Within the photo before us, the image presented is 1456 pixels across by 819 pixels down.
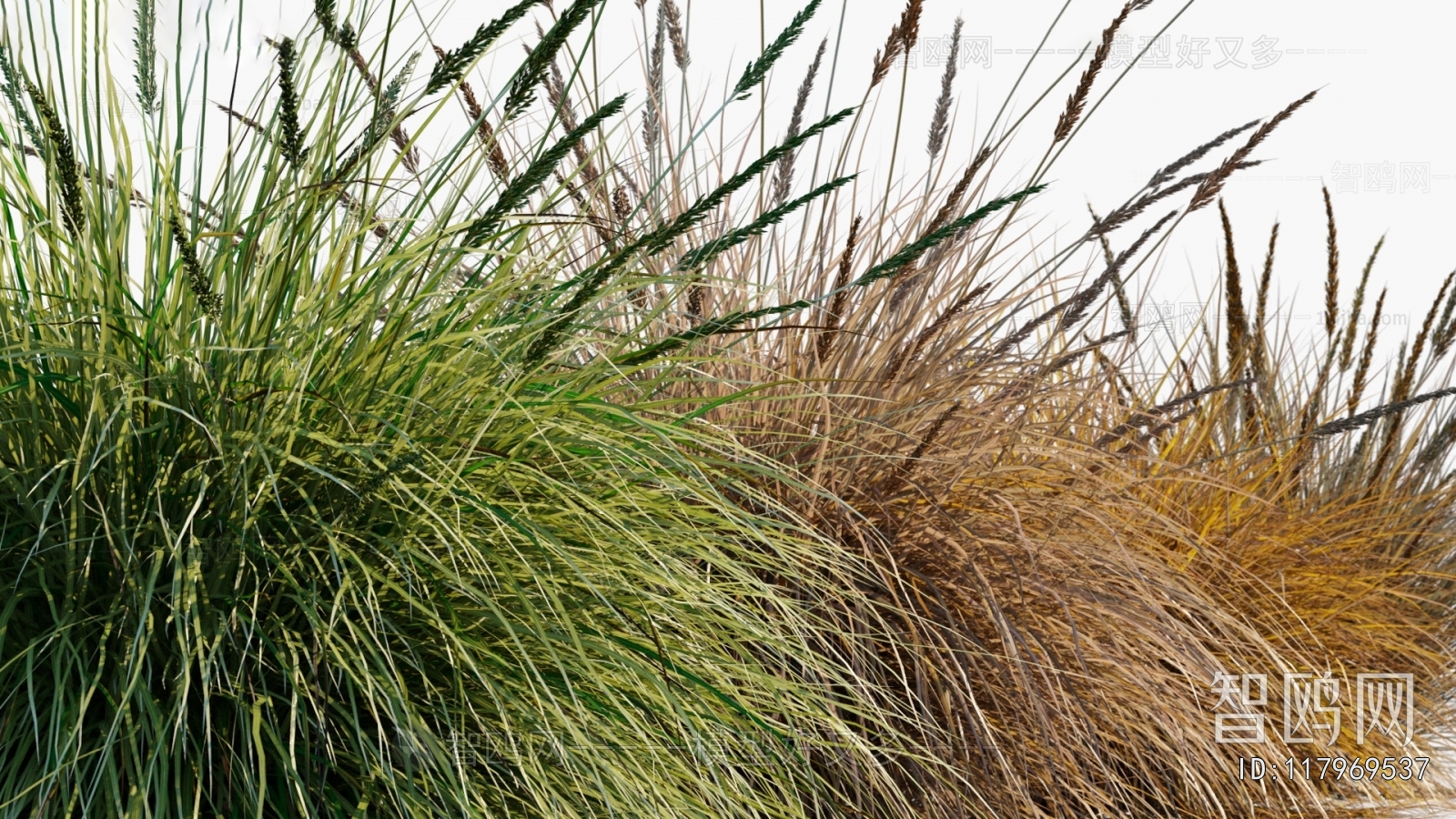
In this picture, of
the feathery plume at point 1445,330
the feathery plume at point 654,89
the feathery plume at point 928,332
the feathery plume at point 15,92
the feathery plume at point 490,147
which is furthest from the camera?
the feathery plume at point 1445,330

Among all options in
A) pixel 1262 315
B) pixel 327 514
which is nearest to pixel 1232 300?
pixel 1262 315

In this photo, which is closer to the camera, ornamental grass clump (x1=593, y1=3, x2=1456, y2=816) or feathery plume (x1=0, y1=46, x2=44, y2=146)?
feathery plume (x1=0, y1=46, x2=44, y2=146)

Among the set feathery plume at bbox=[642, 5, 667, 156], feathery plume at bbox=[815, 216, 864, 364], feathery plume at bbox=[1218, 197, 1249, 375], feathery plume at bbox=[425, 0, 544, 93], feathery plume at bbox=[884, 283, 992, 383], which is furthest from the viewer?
feathery plume at bbox=[1218, 197, 1249, 375]

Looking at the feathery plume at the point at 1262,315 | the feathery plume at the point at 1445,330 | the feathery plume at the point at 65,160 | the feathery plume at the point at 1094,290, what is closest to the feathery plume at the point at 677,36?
the feathery plume at the point at 1094,290

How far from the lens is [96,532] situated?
124 cm

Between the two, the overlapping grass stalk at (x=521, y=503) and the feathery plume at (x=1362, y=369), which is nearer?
the overlapping grass stalk at (x=521, y=503)

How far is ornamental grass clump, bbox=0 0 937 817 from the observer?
1145 millimetres

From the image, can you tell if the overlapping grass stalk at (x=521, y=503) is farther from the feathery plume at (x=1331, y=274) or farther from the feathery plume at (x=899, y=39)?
the feathery plume at (x=1331, y=274)

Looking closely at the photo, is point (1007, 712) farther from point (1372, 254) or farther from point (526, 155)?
point (1372, 254)

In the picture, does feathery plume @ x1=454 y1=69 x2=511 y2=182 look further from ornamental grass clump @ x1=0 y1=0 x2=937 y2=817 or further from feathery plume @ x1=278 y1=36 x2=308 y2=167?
feathery plume @ x1=278 y1=36 x2=308 y2=167

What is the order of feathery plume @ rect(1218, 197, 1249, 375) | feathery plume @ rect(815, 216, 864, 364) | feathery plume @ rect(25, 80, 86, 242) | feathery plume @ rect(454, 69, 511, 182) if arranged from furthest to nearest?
feathery plume @ rect(1218, 197, 1249, 375), feathery plume @ rect(815, 216, 864, 364), feathery plume @ rect(454, 69, 511, 182), feathery plume @ rect(25, 80, 86, 242)

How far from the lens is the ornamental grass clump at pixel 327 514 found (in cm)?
114

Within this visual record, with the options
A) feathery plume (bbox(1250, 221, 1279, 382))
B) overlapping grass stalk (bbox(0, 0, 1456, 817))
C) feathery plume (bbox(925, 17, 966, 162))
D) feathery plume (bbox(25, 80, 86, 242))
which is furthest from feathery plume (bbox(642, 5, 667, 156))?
feathery plume (bbox(1250, 221, 1279, 382))

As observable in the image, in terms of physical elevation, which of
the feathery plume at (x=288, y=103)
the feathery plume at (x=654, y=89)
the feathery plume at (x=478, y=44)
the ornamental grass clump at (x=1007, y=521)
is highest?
the feathery plume at (x=654, y=89)
